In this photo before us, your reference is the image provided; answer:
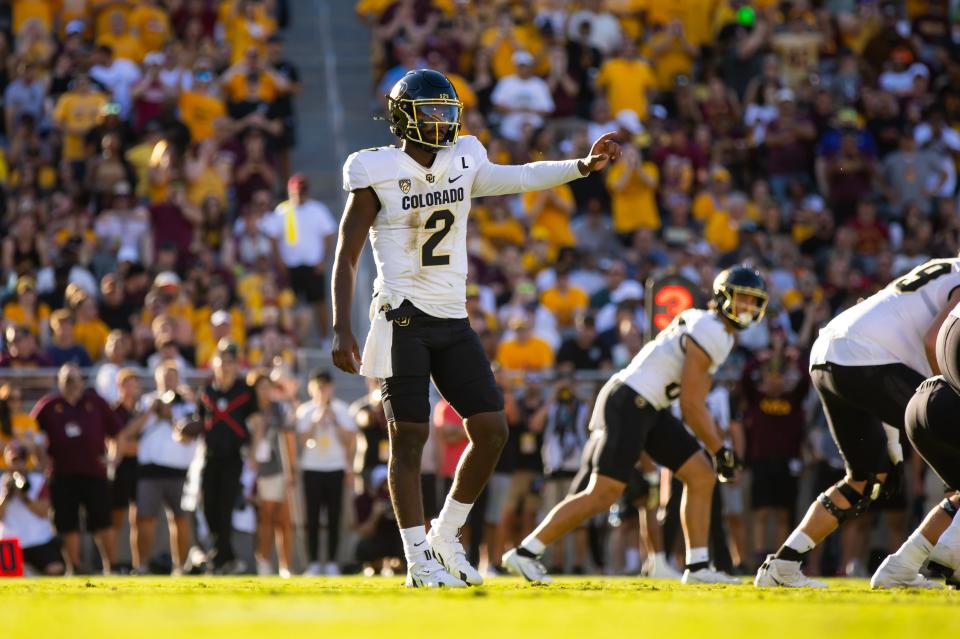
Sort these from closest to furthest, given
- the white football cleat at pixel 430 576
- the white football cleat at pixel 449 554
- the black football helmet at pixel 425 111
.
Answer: the white football cleat at pixel 430 576, the black football helmet at pixel 425 111, the white football cleat at pixel 449 554

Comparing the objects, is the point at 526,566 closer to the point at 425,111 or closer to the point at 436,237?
the point at 436,237

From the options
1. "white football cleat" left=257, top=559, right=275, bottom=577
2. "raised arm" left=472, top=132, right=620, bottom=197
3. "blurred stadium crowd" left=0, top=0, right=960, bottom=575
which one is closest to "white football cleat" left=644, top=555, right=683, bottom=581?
"blurred stadium crowd" left=0, top=0, right=960, bottom=575

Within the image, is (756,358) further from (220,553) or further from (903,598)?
(903,598)

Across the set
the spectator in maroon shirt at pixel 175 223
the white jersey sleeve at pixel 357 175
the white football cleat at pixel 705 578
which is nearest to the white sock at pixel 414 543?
the white jersey sleeve at pixel 357 175

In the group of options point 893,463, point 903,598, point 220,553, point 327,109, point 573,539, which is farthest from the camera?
point 327,109

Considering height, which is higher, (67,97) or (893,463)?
(67,97)

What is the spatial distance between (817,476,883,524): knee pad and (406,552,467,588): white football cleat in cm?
227

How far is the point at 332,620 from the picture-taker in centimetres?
591

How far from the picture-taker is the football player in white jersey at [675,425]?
9.98 metres

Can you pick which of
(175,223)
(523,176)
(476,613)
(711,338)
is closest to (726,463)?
(711,338)

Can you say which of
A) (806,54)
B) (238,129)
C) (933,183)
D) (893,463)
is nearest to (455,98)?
(893,463)

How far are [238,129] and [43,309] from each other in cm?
373

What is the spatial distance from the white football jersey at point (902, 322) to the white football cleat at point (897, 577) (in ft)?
3.35

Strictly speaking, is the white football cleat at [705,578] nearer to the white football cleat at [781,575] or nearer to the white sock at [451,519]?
the white football cleat at [781,575]
